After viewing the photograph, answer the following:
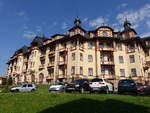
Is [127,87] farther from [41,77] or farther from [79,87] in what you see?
[41,77]

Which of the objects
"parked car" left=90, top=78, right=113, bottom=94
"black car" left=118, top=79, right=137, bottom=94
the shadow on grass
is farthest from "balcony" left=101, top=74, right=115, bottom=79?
the shadow on grass

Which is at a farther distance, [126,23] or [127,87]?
[126,23]

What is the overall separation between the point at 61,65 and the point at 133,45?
20.5 m

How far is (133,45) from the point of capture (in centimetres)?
4644

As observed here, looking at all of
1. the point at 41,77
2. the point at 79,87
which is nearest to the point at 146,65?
the point at 41,77

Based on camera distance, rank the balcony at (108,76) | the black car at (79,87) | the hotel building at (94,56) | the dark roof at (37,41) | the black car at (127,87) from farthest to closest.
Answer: the dark roof at (37,41)
the balcony at (108,76)
the hotel building at (94,56)
the black car at (79,87)
the black car at (127,87)

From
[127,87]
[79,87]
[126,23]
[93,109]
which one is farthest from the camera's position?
[126,23]

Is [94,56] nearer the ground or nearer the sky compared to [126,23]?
nearer the ground

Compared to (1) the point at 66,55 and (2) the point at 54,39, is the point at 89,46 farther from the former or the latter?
(2) the point at 54,39

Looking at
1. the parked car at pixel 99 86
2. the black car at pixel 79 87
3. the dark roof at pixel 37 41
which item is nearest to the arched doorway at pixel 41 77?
the dark roof at pixel 37 41

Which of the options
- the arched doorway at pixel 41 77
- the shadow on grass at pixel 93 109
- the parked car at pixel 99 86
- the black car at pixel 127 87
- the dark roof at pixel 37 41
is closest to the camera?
the shadow on grass at pixel 93 109

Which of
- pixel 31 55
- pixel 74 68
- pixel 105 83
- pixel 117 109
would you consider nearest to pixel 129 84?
pixel 105 83

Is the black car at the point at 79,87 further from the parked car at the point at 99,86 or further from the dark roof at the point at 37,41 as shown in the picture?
the dark roof at the point at 37,41

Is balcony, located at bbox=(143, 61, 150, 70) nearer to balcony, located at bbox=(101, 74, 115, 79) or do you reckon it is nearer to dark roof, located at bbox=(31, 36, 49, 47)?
balcony, located at bbox=(101, 74, 115, 79)
